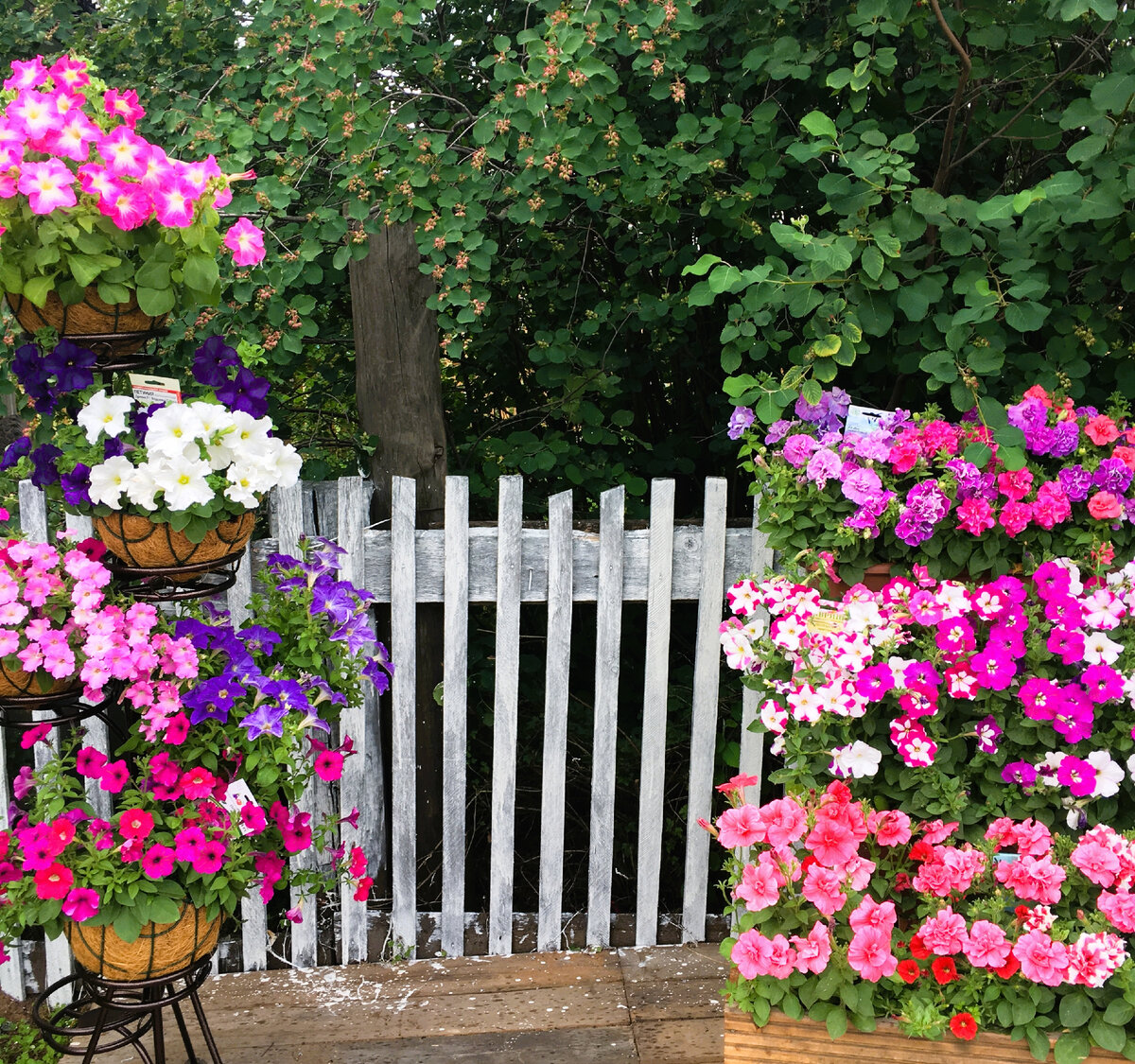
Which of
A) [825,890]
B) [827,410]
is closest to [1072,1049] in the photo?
[825,890]

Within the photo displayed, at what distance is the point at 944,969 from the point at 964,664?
1.99ft

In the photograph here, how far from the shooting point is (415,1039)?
2.47 m

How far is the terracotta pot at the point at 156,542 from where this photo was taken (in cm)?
182

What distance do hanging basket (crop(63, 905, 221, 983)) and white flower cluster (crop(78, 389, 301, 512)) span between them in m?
0.79

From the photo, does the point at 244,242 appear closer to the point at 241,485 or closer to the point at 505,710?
the point at 241,485

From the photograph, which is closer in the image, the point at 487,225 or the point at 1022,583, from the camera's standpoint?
the point at 1022,583

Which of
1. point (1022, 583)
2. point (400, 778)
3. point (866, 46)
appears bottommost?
point (400, 778)

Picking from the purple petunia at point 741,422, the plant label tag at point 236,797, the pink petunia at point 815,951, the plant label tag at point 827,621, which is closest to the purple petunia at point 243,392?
the plant label tag at point 236,797

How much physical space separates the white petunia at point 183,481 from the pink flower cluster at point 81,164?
399mm

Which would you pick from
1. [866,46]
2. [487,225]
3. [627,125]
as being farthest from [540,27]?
[487,225]

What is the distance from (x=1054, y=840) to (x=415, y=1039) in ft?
5.11

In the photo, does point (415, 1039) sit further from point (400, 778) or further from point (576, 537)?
point (576, 537)

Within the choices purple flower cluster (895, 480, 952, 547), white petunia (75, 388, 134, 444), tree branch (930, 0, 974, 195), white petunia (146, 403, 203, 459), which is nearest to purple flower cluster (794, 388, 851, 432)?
purple flower cluster (895, 480, 952, 547)

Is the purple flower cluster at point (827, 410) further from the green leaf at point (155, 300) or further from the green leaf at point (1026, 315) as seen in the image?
the green leaf at point (155, 300)
